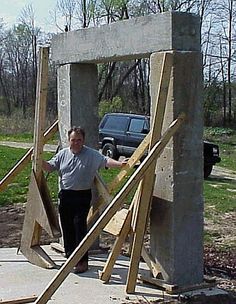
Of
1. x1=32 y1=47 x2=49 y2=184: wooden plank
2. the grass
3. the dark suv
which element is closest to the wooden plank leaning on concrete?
x1=32 y1=47 x2=49 y2=184: wooden plank

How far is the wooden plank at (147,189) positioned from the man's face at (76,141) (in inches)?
43.7

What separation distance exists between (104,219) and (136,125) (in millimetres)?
16122

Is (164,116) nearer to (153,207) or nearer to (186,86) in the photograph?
(186,86)

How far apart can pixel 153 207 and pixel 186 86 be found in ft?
4.53

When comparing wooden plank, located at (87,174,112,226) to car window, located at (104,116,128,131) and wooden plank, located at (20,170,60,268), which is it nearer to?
wooden plank, located at (20,170,60,268)

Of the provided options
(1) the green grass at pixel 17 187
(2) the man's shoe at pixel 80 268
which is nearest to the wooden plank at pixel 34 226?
(2) the man's shoe at pixel 80 268

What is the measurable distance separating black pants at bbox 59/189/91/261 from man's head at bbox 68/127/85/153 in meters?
0.55

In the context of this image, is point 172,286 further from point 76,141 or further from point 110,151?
point 110,151

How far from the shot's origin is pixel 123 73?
4625cm

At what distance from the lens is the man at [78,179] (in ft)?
26.3

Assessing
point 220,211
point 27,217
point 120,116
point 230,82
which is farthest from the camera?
point 230,82

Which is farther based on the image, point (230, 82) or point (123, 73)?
point (123, 73)

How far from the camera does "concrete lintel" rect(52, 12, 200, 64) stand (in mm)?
6965

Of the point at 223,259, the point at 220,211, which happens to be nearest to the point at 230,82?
the point at 220,211
